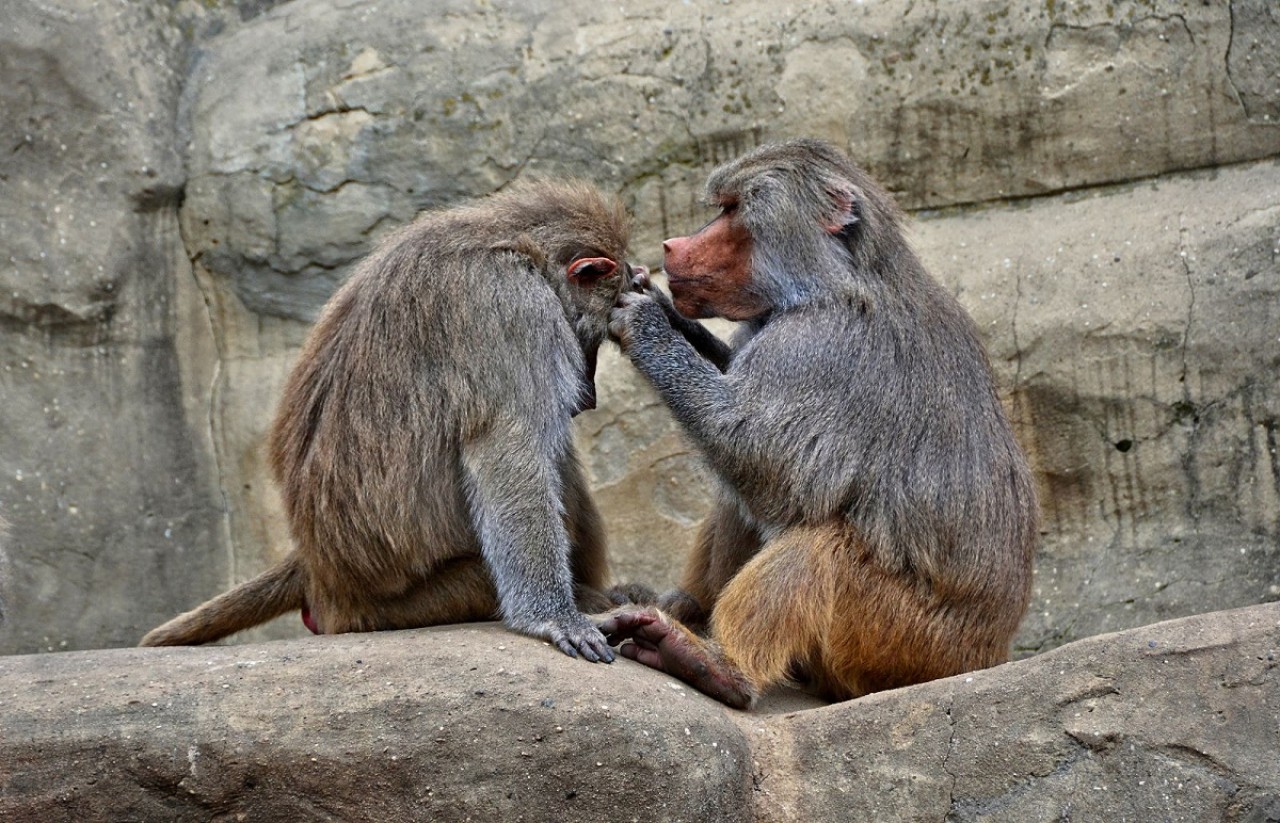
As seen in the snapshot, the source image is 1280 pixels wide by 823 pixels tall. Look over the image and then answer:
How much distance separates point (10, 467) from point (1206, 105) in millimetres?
6359

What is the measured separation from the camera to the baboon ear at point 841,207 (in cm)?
591

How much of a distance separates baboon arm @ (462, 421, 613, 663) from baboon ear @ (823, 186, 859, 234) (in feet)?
4.66

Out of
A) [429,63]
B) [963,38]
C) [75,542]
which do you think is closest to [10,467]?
[75,542]

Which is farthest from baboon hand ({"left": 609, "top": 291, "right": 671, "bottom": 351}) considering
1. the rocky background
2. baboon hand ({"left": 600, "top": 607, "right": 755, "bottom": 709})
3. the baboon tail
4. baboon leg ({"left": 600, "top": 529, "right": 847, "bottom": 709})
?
the baboon tail

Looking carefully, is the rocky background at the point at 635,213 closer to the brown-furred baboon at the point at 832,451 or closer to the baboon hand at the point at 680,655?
the baboon hand at the point at 680,655

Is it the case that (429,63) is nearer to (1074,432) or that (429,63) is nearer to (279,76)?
(279,76)

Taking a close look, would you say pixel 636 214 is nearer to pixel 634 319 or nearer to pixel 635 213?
pixel 635 213

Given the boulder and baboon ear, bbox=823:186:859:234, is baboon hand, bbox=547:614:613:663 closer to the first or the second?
the boulder

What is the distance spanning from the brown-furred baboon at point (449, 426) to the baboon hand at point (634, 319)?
97 millimetres

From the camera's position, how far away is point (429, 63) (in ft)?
27.7

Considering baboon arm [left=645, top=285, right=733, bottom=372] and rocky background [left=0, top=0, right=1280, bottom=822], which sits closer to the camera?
baboon arm [left=645, top=285, right=733, bottom=372]

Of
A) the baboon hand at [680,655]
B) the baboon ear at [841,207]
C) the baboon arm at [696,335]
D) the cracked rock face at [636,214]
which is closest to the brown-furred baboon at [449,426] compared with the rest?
the baboon hand at [680,655]

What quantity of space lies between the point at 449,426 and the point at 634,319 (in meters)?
0.85

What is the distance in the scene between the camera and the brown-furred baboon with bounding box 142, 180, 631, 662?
5.44 metres
